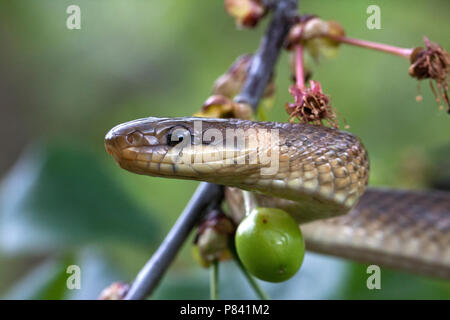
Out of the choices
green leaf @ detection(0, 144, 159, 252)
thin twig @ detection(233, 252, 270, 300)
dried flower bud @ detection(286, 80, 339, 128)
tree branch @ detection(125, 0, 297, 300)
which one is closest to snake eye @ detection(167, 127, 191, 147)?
tree branch @ detection(125, 0, 297, 300)

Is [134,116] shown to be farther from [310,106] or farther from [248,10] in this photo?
[310,106]

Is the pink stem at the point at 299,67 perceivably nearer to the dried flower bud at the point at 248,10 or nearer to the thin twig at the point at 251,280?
the dried flower bud at the point at 248,10

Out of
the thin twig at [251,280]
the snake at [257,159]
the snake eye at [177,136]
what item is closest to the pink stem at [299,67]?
the snake at [257,159]

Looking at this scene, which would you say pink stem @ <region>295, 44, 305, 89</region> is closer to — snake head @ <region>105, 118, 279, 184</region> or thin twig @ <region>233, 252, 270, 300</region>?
snake head @ <region>105, 118, 279, 184</region>

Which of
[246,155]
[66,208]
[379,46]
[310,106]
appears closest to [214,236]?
[246,155]

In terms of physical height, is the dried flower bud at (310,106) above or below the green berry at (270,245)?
above

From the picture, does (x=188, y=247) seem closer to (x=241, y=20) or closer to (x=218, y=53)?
(x=218, y=53)

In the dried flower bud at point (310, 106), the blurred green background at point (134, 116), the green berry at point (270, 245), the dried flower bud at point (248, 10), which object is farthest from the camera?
the blurred green background at point (134, 116)
